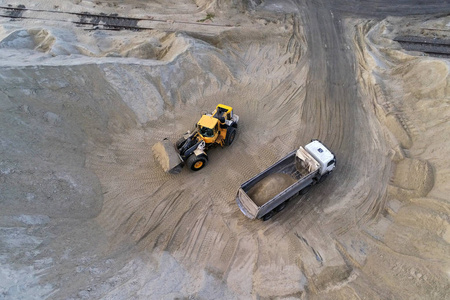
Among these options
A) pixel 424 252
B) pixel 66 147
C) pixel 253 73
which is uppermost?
pixel 253 73

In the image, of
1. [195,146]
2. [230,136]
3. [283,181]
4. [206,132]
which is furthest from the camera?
[230,136]

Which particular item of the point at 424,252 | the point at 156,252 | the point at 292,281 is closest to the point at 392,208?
the point at 424,252

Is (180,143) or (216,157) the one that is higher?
(180,143)

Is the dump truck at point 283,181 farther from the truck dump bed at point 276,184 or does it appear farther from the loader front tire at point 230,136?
the loader front tire at point 230,136

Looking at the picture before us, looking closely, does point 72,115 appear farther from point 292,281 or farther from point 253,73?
point 292,281

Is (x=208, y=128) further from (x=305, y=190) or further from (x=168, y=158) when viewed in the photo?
(x=305, y=190)

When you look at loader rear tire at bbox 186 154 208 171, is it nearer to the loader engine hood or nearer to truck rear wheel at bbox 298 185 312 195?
the loader engine hood

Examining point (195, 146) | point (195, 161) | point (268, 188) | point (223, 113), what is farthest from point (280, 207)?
point (223, 113)
